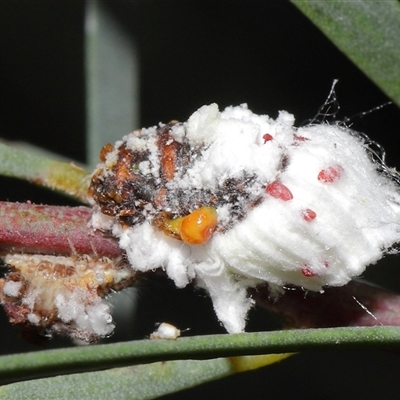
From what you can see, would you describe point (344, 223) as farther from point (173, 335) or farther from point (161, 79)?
point (161, 79)

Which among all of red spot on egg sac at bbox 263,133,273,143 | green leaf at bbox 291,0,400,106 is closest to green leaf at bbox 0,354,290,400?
red spot on egg sac at bbox 263,133,273,143

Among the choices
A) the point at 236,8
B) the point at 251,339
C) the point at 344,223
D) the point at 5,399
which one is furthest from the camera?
the point at 236,8

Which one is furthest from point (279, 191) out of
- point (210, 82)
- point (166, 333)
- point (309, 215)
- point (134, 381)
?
point (210, 82)

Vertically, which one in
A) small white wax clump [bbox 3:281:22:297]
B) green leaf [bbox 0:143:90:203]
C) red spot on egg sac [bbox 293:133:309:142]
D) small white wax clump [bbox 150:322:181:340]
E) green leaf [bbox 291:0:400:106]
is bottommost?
small white wax clump [bbox 150:322:181:340]

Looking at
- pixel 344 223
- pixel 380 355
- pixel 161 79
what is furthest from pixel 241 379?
pixel 344 223

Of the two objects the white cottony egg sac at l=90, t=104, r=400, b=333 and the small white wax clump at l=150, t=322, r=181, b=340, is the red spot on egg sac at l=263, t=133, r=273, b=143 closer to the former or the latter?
the white cottony egg sac at l=90, t=104, r=400, b=333

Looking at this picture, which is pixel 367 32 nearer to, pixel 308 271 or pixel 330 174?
pixel 330 174

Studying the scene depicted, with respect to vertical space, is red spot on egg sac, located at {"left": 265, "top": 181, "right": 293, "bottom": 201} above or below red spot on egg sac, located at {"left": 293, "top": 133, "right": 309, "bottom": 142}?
below
